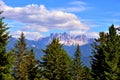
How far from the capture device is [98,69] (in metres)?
53.2

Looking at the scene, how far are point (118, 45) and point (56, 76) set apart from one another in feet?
45.5

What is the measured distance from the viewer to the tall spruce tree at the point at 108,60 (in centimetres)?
5175

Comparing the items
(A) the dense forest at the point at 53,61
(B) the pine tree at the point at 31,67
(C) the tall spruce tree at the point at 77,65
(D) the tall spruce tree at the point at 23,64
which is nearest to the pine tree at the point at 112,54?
(A) the dense forest at the point at 53,61

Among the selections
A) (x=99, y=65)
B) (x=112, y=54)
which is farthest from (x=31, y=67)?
(x=112, y=54)

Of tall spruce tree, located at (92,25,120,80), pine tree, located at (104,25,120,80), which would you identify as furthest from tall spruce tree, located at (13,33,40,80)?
pine tree, located at (104,25,120,80)

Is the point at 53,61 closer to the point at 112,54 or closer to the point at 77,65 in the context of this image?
the point at 112,54

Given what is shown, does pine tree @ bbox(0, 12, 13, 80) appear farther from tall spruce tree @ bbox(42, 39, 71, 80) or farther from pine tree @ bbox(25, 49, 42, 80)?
pine tree @ bbox(25, 49, 42, 80)

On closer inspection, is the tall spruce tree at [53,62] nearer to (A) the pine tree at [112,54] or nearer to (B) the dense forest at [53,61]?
(B) the dense forest at [53,61]

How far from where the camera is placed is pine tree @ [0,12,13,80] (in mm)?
42719

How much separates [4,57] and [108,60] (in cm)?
1573

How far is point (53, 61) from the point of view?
6294 centimetres

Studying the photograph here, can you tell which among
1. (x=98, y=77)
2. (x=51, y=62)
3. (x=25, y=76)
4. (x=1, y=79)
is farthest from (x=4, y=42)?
(x=25, y=76)

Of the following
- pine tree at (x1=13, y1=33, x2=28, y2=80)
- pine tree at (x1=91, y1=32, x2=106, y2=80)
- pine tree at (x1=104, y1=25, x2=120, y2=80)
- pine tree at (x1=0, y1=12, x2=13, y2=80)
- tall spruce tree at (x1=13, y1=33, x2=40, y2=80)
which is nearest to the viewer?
pine tree at (x1=0, y1=12, x2=13, y2=80)

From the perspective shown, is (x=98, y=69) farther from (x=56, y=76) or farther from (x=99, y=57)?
(x=56, y=76)
